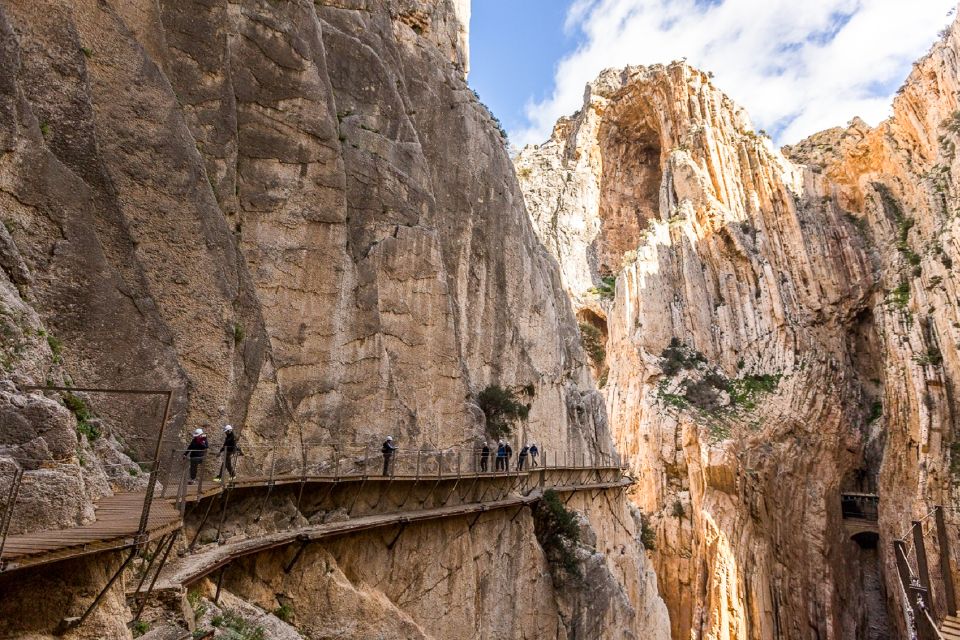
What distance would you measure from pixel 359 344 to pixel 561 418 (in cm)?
1397

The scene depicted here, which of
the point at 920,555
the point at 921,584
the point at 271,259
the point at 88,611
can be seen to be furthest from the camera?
the point at 271,259

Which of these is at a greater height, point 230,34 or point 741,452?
point 230,34

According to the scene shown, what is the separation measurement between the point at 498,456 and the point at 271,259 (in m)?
10.0

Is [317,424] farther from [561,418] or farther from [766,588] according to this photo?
[766,588]

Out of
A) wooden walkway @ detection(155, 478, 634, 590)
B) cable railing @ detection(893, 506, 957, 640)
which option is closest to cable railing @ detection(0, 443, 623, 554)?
wooden walkway @ detection(155, 478, 634, 590)

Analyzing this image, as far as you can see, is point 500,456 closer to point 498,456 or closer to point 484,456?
point 498,456

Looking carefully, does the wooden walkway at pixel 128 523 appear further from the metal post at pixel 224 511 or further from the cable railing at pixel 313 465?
the metal post at pixel 224 511

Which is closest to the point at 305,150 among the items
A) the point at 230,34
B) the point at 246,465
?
the point at 230,34

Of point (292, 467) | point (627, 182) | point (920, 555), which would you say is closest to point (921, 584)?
point (920, 555)

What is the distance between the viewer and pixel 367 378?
17.2m

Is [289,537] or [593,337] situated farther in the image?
[593,337]

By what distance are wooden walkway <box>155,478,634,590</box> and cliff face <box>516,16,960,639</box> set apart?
28.6 meters

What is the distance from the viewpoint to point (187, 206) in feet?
43.2

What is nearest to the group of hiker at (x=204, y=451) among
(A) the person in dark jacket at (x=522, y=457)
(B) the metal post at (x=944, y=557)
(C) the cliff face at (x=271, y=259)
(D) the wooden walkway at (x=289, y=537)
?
(C) the cliff face at (x=271, y=259)
